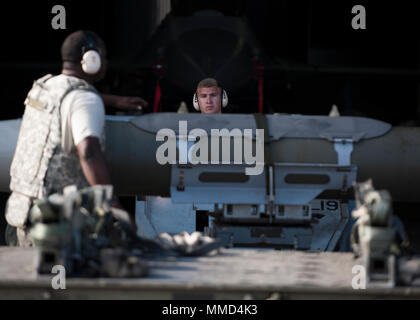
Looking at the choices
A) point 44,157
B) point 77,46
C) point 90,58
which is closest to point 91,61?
point 90,58

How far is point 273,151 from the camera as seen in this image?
438 centimetres

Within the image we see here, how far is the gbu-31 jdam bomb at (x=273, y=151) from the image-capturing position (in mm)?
4344

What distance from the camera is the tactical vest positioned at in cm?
357

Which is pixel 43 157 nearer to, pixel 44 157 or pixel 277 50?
pixel 44 157

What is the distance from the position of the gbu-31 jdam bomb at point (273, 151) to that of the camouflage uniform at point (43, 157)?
0.85 meters

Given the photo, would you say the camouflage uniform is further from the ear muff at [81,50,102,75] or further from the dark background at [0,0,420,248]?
the dark background at [0,0,420,248]

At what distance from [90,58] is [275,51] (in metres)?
4.69

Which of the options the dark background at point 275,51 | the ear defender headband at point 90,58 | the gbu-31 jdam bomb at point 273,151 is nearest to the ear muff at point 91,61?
the ear defender headband at point 90,58

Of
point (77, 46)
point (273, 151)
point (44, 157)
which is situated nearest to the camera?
point (44, 157)

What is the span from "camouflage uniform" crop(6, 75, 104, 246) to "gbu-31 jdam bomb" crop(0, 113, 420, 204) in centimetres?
85

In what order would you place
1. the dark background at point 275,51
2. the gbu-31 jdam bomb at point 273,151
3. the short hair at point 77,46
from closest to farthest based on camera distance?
the short hair at point 77,46, the gbu-31 jdam bomb at point 273,151, the dark background at point 275,51

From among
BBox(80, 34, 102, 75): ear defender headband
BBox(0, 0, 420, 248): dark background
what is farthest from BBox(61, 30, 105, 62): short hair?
BBox(0, 0, 420, 248): dark background

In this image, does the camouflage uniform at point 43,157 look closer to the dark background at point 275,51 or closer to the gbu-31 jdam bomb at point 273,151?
the gbu-31 jdam bomb at point 273,151
